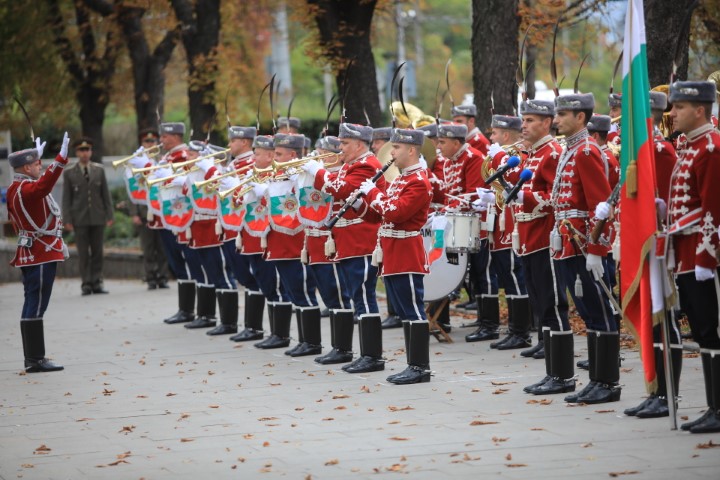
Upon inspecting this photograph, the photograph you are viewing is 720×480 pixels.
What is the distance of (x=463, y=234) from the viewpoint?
11531mm

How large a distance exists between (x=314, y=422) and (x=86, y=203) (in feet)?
37.4

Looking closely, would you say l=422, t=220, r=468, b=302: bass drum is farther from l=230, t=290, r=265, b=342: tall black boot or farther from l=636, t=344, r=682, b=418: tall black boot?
l=636, t=344, r=682, b=418: tall black boot

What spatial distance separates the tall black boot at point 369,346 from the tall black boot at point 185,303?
4907 millimetres

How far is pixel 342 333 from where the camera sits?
11258 millimetres

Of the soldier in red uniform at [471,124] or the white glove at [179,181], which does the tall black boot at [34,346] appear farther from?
the soldier in red uniform at [471,124]

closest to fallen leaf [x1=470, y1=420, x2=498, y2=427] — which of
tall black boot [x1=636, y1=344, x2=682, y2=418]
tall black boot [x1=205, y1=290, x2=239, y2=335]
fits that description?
tall black boot [x1=636, y1=344, x2=682, y2=418]

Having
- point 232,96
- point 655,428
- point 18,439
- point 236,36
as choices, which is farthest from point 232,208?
point 236,36

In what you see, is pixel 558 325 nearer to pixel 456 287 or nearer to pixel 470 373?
pixel 470 373

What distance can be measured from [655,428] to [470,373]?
9.43ft

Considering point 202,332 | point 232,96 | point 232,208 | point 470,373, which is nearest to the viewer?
point 470,373

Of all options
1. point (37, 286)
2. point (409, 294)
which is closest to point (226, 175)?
point (37, 286)

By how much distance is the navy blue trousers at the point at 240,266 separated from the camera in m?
13.4

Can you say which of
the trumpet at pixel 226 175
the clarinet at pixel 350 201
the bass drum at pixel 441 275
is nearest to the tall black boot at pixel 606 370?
the clarinet at pixel 350 201

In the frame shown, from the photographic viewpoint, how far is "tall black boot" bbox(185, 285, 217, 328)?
48.0ft
